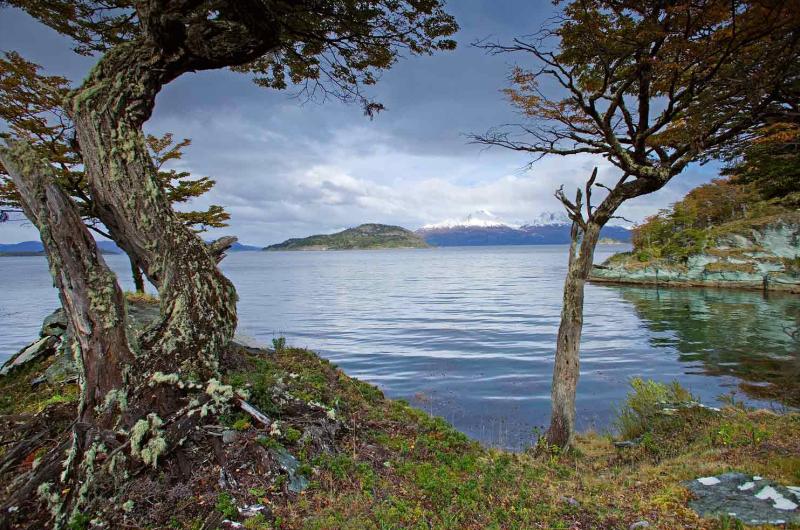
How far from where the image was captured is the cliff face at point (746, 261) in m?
52.2

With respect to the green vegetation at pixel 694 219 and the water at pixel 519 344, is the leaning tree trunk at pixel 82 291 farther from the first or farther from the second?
the green vegetation at pixel 694 219

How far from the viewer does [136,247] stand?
23.8 ft

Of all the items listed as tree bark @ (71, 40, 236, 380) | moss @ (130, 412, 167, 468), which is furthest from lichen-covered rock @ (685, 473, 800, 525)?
tree bark @ (71, 40, 236, 380)

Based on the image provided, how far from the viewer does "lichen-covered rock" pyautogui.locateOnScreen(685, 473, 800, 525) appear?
5.55m

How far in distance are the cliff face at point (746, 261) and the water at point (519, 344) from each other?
5.60 meters

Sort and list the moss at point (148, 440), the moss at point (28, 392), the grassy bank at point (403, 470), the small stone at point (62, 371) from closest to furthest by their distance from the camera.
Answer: the grassy bank at point (403, 470) < the moss at point (148, 440) < the moss at point (28, 392) < the small stone at point (62, 371)

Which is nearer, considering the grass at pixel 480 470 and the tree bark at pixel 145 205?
the grass at pixel 480 470

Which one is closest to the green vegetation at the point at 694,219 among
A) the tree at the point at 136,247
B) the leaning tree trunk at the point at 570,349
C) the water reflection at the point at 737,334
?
the water reflection at the point at 737,334

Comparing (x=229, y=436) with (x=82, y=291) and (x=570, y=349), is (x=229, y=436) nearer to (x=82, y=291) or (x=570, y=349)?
(x=82, y=291)

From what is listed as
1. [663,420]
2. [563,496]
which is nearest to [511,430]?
[663,420]

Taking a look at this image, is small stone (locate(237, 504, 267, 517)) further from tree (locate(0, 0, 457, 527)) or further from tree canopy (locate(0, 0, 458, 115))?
tree canopy (locate(0, 0, 458, 115))

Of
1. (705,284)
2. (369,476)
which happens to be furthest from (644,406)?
(705,284)

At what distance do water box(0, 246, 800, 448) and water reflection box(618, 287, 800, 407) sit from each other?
8cm

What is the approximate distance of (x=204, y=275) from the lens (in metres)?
7.43
